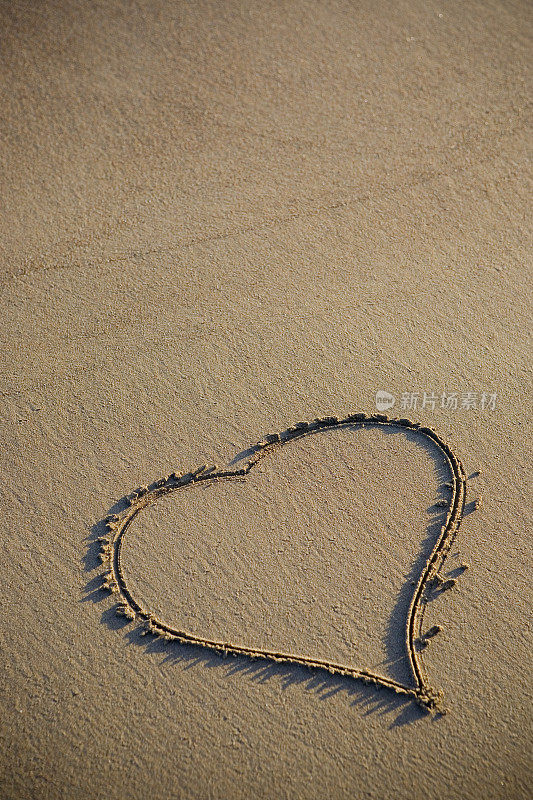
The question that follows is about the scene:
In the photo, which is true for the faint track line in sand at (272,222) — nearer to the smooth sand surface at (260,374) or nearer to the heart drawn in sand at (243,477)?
the smooth sand surface at (260,374)

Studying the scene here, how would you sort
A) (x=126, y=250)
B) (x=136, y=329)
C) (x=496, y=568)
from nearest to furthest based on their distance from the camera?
(x=496, y=568) → (x=136, y=329) → (x=126, y=250)

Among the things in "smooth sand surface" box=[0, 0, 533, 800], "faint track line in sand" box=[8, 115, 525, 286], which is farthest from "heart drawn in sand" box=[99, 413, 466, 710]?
"faint track line in sand" box=[8, 115, 525, 286]

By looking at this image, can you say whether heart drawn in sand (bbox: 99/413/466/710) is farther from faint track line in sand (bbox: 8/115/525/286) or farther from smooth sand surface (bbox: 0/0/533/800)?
faint track line in sand (bbox: 8/115/525/286)

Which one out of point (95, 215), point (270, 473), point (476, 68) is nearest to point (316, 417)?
point (270, 473)

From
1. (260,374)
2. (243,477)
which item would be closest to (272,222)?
(260,374)

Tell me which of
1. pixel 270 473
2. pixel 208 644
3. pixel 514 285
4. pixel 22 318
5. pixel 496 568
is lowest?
pixel 22 318

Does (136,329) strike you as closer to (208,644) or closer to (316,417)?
(316,417)
